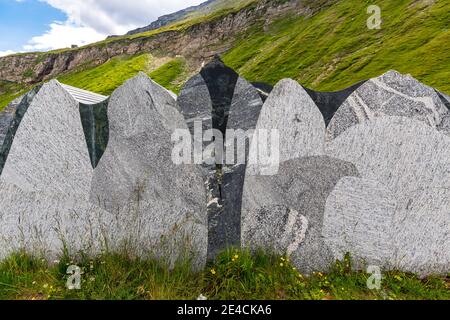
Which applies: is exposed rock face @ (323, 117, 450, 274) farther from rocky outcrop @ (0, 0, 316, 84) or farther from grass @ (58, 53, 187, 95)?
rocky outcrop @ (0, 0, 316, 84)

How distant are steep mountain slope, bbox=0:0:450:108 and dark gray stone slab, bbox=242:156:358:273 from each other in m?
→ 28.5

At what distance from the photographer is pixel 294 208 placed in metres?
4.95

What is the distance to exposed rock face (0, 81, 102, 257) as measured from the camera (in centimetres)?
507

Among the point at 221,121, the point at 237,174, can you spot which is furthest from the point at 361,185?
the point at 221,121

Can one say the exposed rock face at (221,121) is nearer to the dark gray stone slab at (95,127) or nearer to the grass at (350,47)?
the dark gray stone slab at (95,127)

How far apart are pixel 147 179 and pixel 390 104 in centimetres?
380

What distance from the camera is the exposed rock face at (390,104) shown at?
196 inches

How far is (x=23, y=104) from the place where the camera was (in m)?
5.37

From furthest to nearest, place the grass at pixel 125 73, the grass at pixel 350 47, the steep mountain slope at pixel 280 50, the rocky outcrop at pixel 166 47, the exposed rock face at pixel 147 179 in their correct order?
1. the rocky outcrop at pixel 166 47
2. the grass at pixel 125 73
3. the steep mountain slope at pixel 280 50
4. the grass at pixel 350 47
5. the exposed rock face at pixel 147 179

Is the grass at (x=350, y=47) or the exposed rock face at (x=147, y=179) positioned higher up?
the grass at (x=350, y=47)

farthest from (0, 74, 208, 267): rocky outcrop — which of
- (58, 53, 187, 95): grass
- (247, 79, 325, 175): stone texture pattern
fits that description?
(58, 53, 187, 95): grass

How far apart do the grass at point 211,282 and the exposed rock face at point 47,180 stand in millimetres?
548

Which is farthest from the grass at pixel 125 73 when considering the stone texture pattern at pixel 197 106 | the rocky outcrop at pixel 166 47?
the stone texture pattern at pixel 197 106
